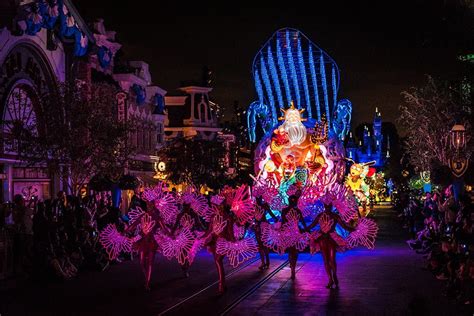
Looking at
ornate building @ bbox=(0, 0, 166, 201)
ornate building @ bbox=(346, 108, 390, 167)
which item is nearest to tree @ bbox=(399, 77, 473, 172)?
ornate building @ bbox=(0, 0, 166, 201)

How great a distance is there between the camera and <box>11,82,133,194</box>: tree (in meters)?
24.0

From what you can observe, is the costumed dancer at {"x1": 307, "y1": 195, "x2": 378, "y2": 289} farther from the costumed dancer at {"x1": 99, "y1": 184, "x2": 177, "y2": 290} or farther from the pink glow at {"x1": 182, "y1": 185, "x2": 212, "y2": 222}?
the costumed dancer at {"x1": 99, "y1": 184, "x2": 177, "y2": 290}

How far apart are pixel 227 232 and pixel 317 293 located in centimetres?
204

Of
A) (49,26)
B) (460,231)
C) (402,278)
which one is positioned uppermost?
(49,26)

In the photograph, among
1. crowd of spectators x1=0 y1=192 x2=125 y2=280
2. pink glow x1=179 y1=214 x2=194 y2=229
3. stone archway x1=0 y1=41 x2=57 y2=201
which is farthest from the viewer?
stone archway x1=0 y1=41 x2=57 y2=201

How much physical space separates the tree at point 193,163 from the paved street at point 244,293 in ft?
88.1

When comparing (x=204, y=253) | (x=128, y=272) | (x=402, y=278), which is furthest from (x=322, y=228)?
(x=204, y=253)

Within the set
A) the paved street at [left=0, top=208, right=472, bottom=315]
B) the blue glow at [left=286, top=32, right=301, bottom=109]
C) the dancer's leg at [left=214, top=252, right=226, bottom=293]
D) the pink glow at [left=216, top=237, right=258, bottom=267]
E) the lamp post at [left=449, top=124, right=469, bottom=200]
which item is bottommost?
the paved street at [left=0, top=208, right=472, bottom=315]

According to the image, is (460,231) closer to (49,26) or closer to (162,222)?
(162,222)

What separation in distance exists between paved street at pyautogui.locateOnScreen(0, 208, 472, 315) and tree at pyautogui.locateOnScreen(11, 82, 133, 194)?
5.98 meters

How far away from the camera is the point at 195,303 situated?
13.0m

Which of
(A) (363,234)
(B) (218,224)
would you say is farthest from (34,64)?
(A) (363,234)

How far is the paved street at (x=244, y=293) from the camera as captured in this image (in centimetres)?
1230

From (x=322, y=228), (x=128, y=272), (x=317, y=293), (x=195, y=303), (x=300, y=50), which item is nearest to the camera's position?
(x=195, y=303)
